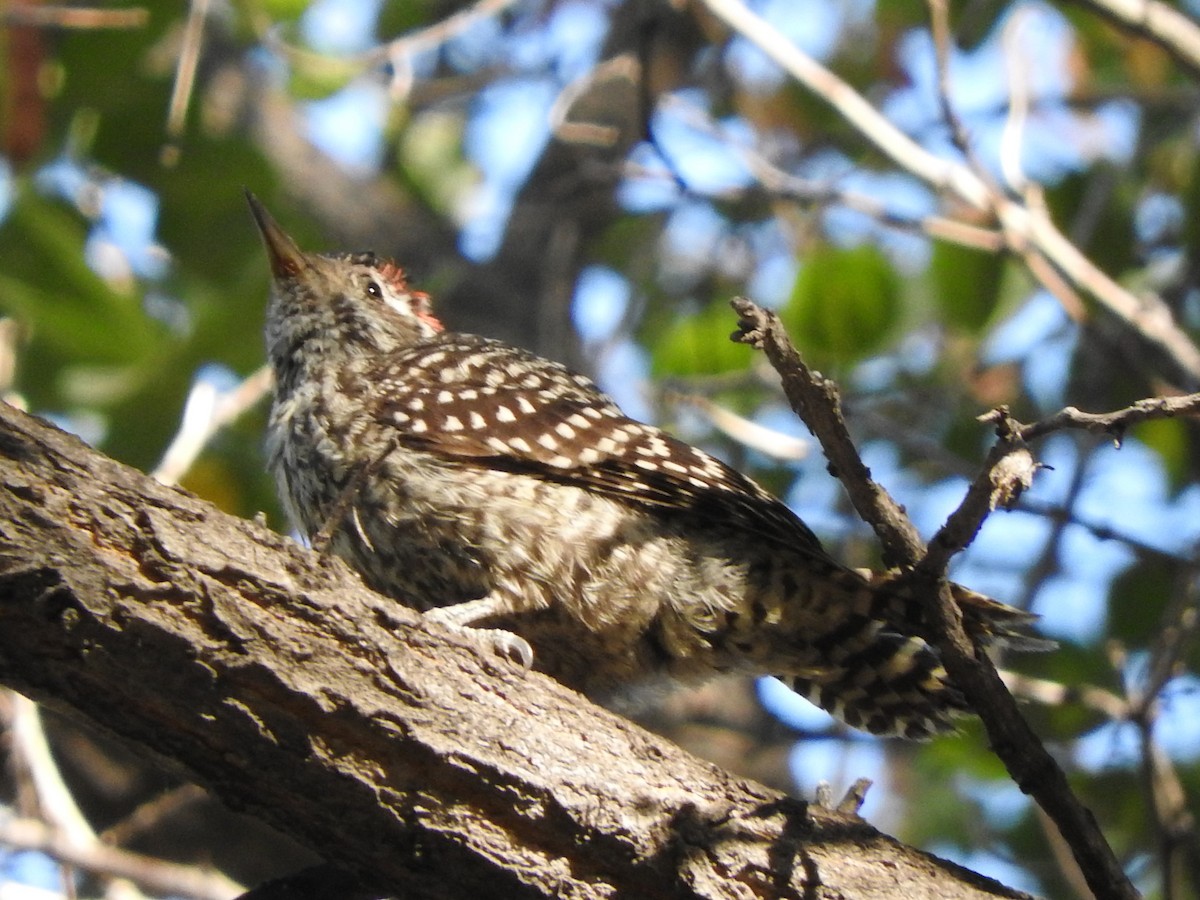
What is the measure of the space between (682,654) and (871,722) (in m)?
0.48

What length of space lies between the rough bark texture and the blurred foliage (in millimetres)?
1620

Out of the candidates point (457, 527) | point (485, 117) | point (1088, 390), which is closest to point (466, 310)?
point (485, 117)

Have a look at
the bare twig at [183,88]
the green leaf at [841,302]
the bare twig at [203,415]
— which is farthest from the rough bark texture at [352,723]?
the bare twig at [183,88]

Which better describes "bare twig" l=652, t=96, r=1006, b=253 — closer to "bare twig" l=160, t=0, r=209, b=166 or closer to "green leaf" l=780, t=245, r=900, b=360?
"green leaf" l=780, t=245, r=900, b=360

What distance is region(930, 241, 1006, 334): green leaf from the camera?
5578 millimetres

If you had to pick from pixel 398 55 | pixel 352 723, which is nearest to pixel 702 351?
pixel 398 55

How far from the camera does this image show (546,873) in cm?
242

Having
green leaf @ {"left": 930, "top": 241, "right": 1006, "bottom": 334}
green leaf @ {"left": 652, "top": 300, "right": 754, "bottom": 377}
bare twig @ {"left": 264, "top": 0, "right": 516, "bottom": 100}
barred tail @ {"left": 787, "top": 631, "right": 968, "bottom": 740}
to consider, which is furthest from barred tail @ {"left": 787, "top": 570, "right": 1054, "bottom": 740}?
bare twig @ {"left": 264, "top": 0, "right": 516, "bottom": 100}

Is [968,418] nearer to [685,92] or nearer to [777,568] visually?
[685,92]

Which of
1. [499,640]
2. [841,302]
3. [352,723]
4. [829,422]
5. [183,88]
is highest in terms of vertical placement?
[841,302]

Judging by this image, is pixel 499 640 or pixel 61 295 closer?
pixel 499 640

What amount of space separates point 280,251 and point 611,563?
1.85 metres

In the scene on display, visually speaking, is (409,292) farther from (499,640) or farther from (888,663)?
(888,663)

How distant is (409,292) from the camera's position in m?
4.76
